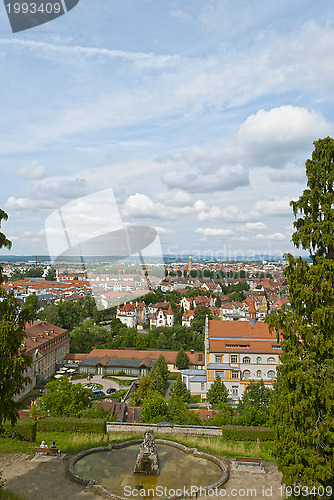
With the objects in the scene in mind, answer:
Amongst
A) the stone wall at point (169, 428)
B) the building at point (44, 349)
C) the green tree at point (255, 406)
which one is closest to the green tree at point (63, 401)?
the stone wall at point (169, 428)

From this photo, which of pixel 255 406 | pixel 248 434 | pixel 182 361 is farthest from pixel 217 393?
pixel 182 361

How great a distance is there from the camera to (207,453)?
14375 millimetres

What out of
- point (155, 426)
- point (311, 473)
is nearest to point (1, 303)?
point (311, 473)

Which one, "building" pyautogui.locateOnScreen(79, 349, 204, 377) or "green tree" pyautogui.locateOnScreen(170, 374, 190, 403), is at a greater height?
"green tree" pyautogui.locateOnScreen(170, 374, 190, 403)

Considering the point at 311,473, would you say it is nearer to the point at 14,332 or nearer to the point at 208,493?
the point at 208,493

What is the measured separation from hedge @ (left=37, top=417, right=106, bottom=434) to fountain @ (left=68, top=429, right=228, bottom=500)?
1637mm

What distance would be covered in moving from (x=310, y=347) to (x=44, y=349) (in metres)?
32.4

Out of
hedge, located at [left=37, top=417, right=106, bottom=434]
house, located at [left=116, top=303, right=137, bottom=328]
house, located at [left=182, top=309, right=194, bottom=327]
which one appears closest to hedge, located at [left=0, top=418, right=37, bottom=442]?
hedge, located at [left=37, top=417, right=106, bottom=434]

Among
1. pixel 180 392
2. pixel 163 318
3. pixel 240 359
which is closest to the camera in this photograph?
pixel 180 392

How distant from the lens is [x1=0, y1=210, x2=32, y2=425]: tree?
8.66 meters

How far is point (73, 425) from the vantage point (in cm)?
1647

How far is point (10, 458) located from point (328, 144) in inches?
609

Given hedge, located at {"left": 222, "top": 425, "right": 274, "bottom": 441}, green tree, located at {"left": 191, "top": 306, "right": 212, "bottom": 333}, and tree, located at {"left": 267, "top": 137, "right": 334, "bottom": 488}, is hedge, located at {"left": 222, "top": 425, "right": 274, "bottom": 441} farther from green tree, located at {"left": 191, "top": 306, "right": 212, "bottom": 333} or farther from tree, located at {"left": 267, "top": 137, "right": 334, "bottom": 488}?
green tree, located at {"left": 191, "top": 306, "right": 212, "bottom": 333}

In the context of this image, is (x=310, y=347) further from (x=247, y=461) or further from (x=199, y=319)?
(x=199, y=319)
